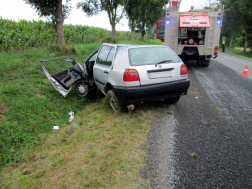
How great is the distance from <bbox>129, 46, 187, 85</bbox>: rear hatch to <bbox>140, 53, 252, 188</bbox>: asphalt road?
935mm

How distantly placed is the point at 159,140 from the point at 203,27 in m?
9.03

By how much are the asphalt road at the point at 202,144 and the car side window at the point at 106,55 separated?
179cm

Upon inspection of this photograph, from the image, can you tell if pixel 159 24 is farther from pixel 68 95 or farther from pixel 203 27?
pixel 68 95

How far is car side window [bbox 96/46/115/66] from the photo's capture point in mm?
5266

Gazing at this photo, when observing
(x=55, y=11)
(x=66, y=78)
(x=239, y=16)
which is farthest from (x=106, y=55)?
(x=239, y=16)

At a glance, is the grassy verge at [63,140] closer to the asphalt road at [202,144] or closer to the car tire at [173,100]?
the asphalt road at [202,144]

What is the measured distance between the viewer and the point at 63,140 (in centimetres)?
417

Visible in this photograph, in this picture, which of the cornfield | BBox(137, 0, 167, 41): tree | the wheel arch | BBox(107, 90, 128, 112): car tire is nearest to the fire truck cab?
the wheel arch

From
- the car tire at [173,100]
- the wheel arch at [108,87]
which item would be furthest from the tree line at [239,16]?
the wheel arch at [108,87]

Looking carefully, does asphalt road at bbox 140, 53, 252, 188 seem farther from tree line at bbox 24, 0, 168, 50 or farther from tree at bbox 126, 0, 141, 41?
tree at bbox 126, 0, 141, 41

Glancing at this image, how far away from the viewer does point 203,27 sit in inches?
424

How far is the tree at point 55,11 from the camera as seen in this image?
10906 millimetres

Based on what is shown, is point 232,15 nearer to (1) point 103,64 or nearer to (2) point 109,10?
(2) point 109,10

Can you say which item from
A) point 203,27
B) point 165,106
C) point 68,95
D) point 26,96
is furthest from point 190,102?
point 203,27
